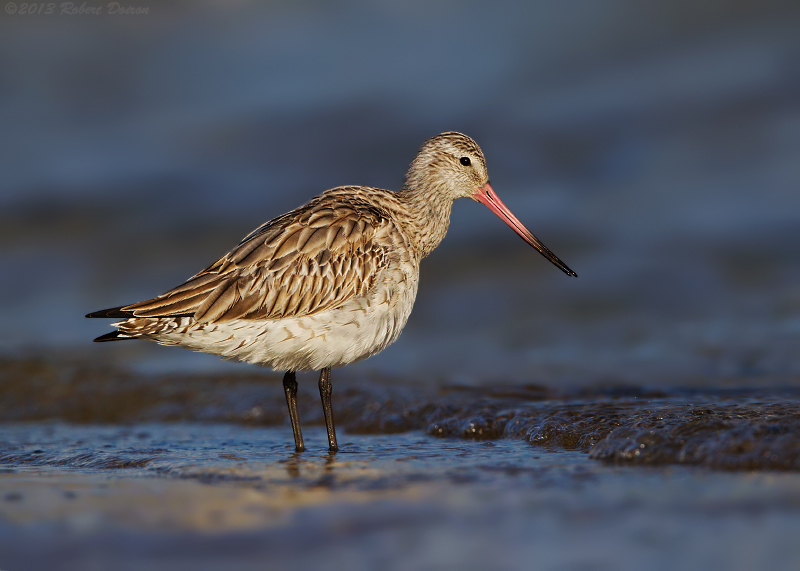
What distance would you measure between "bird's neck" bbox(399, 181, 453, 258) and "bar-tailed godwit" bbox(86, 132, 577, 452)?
0.42 meters

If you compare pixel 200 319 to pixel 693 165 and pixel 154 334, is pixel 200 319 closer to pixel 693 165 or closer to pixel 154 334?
pixel 154 334

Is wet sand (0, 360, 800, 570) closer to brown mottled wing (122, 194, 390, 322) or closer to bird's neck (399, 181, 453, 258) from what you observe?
brown mottled wing (122, 194, 390, 322)

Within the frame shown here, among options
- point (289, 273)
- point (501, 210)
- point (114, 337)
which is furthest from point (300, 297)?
point (501, 210)

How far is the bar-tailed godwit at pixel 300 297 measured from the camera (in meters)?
5.95

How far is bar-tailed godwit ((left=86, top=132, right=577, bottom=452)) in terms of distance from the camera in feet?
19.5

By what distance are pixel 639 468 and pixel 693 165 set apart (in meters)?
8.53

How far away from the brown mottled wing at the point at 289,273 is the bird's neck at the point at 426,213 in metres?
0.69

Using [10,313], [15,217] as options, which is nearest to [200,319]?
[10,313]

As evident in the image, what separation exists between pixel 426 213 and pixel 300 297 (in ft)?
4.94

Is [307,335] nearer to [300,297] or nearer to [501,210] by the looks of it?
[300,297]

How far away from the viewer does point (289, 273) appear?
6.09 meters

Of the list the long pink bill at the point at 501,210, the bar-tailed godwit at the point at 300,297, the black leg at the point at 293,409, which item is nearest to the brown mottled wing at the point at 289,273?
the bar-tailed godwit at the point at 300,297

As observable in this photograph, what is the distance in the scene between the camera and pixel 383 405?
769cm

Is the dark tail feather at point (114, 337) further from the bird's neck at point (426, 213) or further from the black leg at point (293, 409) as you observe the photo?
the bird's neck at point (426, 213)
